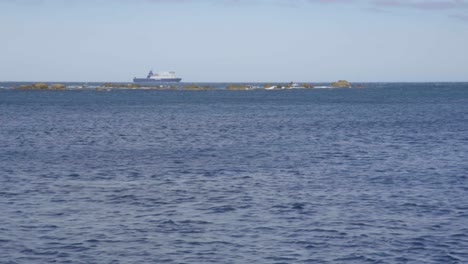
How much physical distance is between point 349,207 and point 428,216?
3846mm

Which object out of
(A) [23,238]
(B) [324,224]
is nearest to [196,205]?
(B) [324,224]

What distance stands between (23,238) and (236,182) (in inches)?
614

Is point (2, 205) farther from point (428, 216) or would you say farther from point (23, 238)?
point (428, 216)

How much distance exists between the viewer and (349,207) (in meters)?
32.2

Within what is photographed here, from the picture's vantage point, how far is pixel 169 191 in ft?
120

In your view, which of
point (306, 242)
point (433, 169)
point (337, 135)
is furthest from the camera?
point (337, 135)

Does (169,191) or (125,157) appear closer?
(169,191)

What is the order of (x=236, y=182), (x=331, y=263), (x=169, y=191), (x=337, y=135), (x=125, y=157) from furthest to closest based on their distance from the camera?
(x=337, y=135) → (x=125, y=157) → (x=236, y=182) → (x=169, y=191) → (x=331, y=263)

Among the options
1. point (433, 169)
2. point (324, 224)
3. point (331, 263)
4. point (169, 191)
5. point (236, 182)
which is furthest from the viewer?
point (433, 169)

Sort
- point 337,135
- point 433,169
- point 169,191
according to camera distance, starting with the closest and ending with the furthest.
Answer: point 169,191, point 433,169, point 337,135

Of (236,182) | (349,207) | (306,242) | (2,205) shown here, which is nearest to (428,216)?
(349,207)

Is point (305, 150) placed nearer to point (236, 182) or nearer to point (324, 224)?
point (236, 182)

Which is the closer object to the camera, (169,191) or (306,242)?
(306,242)

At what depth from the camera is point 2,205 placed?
32281 millimetres
